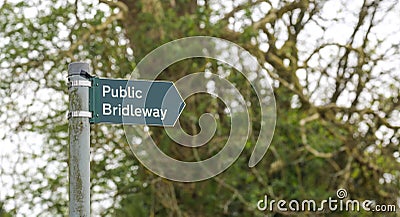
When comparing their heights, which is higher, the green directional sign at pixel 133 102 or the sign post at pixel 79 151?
the green directional sign at pixel 133 102

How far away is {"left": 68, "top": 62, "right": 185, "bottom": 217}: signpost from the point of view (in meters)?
1.28

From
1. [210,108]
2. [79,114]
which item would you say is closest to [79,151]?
[79,114]

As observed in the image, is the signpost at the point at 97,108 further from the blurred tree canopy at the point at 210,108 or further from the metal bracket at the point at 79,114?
the blurred tree canopy at the point at 210,108

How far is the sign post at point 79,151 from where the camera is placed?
1274mm

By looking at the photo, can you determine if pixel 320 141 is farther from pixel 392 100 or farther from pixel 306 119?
pixel 392 100

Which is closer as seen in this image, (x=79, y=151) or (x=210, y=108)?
(x=79, y=151)

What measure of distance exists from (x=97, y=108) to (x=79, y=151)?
0.10m

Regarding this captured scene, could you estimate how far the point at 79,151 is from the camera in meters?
1.28

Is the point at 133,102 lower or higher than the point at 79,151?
higher

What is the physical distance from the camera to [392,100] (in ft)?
11.0

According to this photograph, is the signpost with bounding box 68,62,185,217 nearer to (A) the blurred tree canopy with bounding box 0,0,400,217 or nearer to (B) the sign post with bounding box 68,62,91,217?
(B) the sign post with bounding box 68,62,91,217

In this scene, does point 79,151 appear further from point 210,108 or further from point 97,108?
point 210,108

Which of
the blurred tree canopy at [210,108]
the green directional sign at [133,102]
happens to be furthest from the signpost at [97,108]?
the blurred tree canopy at [210,108]

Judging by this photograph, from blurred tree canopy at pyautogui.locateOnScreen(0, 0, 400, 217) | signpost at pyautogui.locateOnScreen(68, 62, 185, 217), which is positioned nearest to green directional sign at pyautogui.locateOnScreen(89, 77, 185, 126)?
signpost at pyautogui.locateOnScreen(68, 62, 185, 217)
